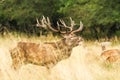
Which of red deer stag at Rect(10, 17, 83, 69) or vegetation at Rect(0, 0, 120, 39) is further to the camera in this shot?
vegetation at Rect(0, 0, 120, 39)

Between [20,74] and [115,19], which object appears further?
[115,19]

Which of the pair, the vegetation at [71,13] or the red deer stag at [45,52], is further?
the vegetation at [71,13]

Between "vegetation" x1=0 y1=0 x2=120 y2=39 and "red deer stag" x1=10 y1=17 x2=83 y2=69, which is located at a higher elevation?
"red deer stag" x1=10 y1=17 x2=83 y2=69

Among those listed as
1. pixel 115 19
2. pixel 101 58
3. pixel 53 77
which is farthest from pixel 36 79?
pixel 115 19

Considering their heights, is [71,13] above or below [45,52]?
below

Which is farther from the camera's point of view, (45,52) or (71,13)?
(71,13)

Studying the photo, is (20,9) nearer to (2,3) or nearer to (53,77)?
(2,3)

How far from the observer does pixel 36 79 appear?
643cm

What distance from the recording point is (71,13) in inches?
926

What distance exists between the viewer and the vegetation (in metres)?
21.9

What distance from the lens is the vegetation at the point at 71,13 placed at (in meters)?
21.9

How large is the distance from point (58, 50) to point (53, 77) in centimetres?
197

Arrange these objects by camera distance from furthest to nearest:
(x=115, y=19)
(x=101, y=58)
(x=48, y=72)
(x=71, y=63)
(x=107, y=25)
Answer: (x=107, y=25), (x=115, y=19), (x=101, y=58), (x=71, y=63), (x=48, y=72)

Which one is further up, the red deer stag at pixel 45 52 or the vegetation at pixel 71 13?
the red deer stag at pixel 45 52
